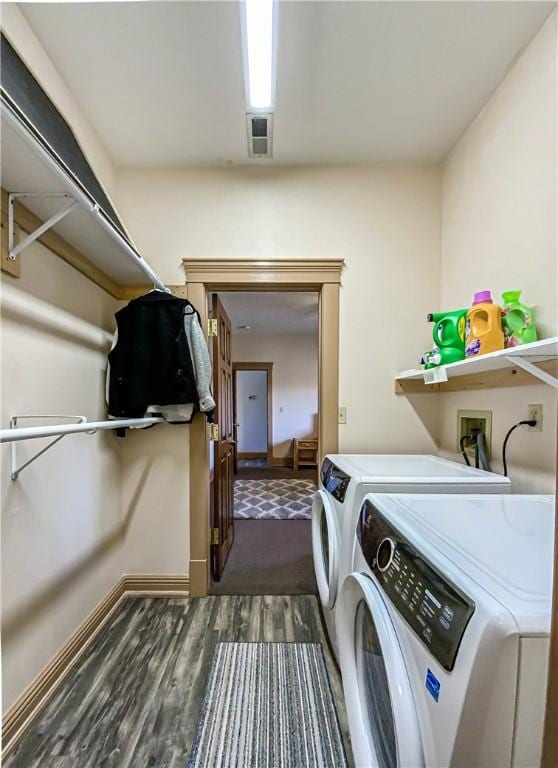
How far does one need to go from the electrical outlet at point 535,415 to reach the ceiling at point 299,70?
1475 mm

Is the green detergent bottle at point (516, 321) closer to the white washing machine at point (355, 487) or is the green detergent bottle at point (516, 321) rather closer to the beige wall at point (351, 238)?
the white washing machine at point (355, 487)

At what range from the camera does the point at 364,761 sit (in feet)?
2.66

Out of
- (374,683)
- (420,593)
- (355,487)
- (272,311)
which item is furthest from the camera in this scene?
(272,311)

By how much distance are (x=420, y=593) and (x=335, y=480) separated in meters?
0.86

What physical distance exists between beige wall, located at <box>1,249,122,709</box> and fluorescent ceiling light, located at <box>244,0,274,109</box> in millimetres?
1121

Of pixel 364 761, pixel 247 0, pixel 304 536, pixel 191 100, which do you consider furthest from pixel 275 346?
pixel 364 761

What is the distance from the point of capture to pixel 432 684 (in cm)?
53

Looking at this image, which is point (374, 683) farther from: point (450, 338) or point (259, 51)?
point (259, 51)

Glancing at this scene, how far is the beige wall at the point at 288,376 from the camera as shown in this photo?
645 centimetres

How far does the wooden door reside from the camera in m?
2.31

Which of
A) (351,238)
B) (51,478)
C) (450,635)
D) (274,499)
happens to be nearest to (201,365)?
(51,478)

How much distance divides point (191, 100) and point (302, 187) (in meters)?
0.75

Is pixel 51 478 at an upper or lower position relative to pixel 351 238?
lower

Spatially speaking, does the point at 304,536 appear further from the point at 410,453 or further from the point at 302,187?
the point at 302,187
